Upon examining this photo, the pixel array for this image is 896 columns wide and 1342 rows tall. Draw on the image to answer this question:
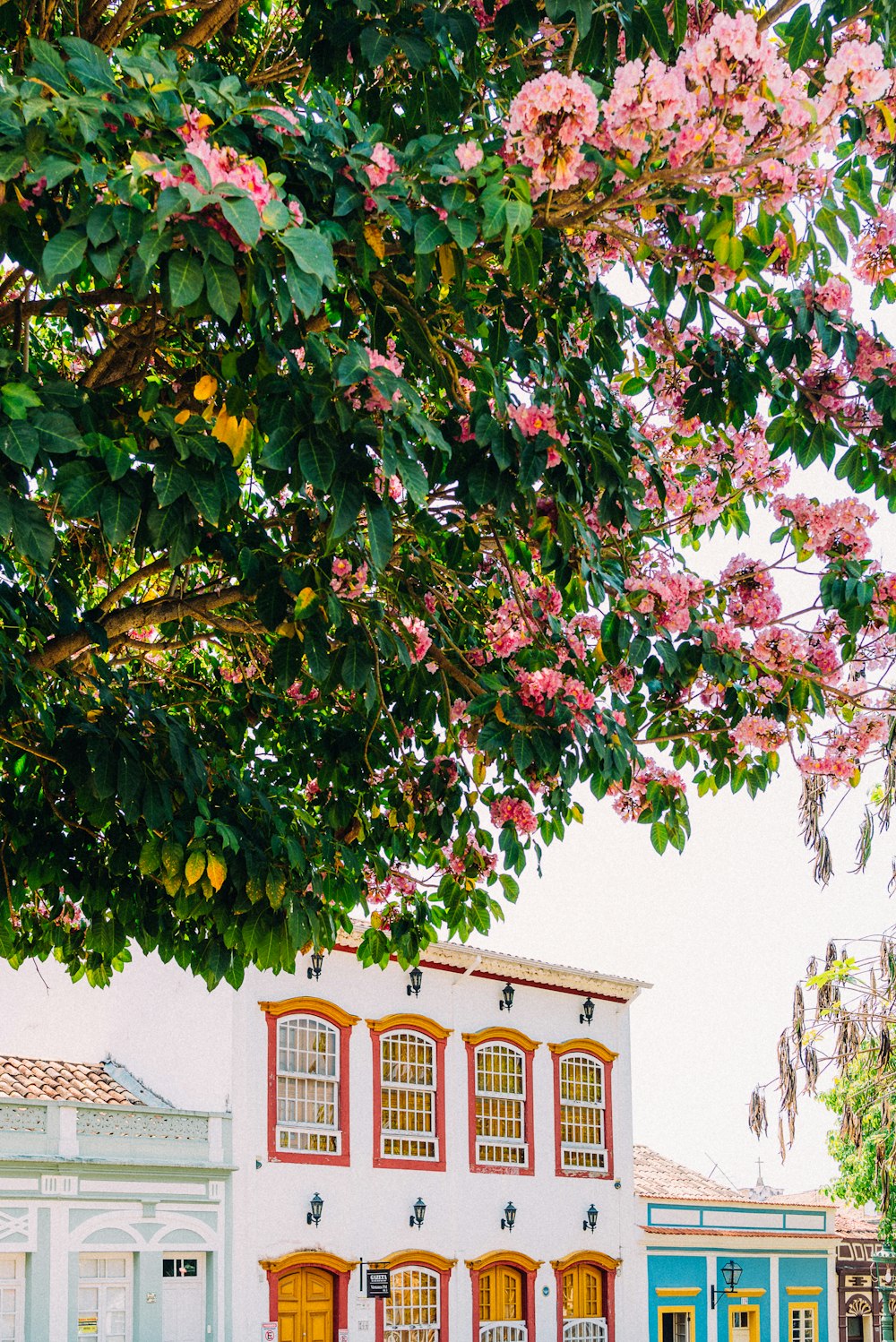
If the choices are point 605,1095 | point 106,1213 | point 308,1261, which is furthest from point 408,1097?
point 106,1213

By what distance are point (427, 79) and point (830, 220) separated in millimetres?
1705

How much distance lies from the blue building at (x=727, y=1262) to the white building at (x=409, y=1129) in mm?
884

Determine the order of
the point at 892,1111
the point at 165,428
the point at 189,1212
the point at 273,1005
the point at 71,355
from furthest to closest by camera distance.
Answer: the point at 892,1111
the point at 273,1005
the point at 189,1212
the point at 71,355
the point at 165,428

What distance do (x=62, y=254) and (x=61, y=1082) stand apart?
1610 cm

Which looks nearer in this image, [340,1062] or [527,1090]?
[340,1062]

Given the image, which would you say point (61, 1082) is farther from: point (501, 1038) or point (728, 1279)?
point (728, 1279)

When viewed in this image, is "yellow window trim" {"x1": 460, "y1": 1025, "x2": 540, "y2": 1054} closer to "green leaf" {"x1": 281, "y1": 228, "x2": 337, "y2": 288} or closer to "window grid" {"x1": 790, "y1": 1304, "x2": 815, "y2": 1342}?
"window grid" {"x1": 790, "y1": 1304, "x2": 815, "y2": 1342}

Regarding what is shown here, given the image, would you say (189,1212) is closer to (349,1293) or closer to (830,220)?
(349,1293)

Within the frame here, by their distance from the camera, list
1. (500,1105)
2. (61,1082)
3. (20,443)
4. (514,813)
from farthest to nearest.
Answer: (500,1105), (61,1082), (514,813), (20,443)

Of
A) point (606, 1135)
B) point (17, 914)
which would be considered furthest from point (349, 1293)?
point (17, 914)

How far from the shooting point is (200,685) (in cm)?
974

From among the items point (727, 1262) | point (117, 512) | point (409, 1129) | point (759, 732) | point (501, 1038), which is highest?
point (117, 512)

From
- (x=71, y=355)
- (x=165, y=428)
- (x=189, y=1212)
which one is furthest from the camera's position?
(x=189, y=1212)

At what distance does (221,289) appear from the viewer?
4629 mm
